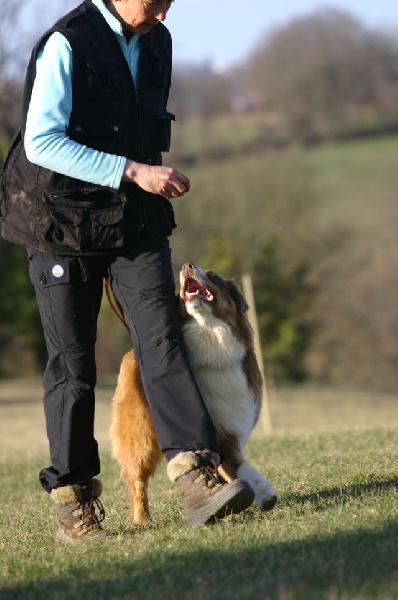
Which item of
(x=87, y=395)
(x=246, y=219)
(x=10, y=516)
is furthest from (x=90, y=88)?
(x=246, y=219)

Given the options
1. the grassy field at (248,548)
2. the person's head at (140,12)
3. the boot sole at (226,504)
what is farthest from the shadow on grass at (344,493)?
the person's head at (140,12)

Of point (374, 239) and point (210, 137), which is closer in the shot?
point (374, 239)

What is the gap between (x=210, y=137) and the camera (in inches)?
1912

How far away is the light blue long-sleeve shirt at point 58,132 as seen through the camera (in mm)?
4531

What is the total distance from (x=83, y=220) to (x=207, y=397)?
1.15 meters

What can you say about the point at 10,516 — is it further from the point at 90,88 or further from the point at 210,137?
the point at 210,137

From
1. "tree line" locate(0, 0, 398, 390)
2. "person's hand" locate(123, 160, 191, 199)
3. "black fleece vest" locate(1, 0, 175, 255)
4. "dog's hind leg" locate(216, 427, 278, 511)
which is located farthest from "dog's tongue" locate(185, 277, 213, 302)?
"tree line" locate(0, 0, 398, 390)

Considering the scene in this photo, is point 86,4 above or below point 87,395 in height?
above

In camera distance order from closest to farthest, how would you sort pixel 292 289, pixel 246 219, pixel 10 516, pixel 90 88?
pixel 90 88 → pixel 10 516 → pixel 292 289 → pixel 246 219

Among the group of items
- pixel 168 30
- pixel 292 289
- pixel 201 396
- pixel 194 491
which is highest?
pixel 168 30

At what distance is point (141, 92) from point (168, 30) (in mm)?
549

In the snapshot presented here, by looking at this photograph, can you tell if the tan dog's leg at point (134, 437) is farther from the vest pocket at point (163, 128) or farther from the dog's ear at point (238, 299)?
the vest pocket at point (163, 128)

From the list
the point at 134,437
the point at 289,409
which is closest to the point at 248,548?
the point at 134,437

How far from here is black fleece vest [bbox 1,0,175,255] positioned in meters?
4.65
